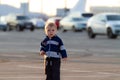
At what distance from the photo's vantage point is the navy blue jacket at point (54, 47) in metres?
10.9

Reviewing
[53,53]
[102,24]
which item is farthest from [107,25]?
[53,53]

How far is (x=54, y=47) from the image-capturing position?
10.9 meters

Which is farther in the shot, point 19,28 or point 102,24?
point 19,28

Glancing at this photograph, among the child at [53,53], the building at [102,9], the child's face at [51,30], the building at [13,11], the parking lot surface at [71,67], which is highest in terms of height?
the child's face at [51,30]

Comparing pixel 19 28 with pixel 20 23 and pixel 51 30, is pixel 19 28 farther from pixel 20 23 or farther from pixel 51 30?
pixel 51 30

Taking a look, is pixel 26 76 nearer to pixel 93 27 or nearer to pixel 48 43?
pixel 48 43

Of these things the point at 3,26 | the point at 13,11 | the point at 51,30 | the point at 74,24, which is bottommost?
the point at 13,11

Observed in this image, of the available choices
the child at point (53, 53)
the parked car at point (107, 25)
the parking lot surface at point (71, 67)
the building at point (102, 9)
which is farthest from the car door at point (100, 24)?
the building at point (102, 9)

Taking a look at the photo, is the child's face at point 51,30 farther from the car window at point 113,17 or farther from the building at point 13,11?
the building at point 13,11

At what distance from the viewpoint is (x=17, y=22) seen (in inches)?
2306

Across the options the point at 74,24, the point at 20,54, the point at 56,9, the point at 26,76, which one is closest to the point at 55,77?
the point at 26,76

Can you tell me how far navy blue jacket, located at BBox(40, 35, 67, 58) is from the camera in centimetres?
1087

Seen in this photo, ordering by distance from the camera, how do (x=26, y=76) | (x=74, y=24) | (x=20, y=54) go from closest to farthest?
(x=26, y=76)
(x=20, y=54)
(x=74, y=24)

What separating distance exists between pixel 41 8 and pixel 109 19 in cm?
7264
